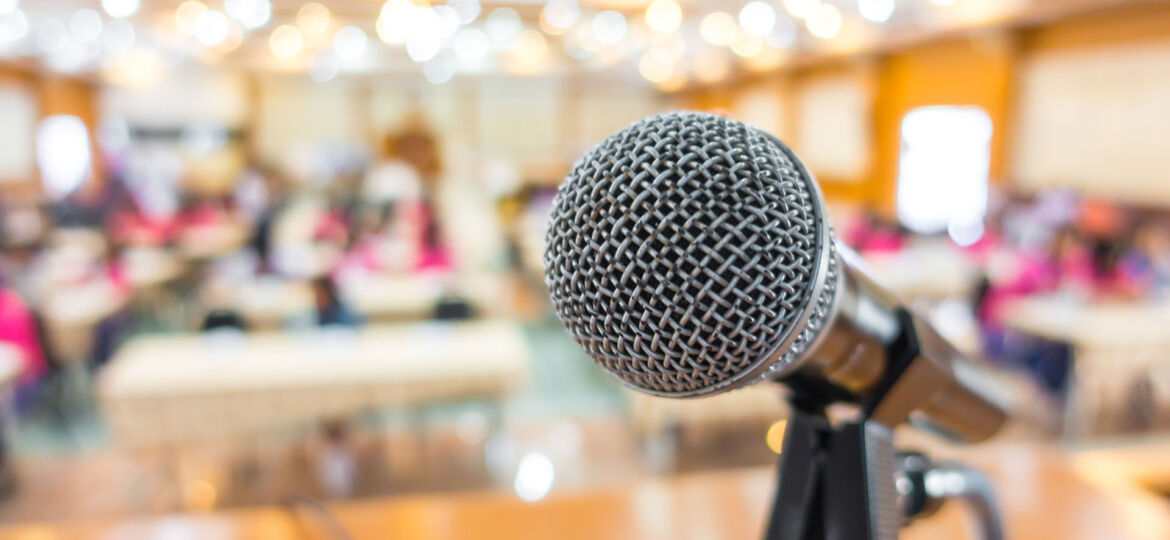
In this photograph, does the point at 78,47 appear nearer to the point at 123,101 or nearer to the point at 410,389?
the point at 123,101

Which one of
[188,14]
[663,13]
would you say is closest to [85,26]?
[188,14]

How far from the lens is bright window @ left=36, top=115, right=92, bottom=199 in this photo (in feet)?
44.2

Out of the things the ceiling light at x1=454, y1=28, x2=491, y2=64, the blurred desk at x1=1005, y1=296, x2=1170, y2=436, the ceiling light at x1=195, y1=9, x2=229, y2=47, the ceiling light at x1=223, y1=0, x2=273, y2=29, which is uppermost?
the ceiling light at x1=223, y1=0, x2=273, y2=29

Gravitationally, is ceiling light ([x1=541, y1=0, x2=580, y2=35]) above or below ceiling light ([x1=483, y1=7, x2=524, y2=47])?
below

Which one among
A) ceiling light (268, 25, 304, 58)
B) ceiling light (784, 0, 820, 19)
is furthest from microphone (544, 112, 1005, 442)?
ceiling light (268, 25, 304, 58)

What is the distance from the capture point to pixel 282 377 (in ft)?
11.8

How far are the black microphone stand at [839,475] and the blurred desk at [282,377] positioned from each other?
3.27 meters

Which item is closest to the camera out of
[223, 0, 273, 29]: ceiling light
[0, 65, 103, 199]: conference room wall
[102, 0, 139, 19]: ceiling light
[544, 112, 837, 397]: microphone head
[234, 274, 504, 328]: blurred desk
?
[544, 112, 837, 397]: microphone head

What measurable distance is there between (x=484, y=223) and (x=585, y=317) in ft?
41.2

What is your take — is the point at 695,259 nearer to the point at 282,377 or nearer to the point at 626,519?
the point at 626,519

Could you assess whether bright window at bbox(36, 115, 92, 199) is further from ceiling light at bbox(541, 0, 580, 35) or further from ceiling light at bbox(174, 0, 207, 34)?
ceiling light at bbox(541, 0, 580, 35)

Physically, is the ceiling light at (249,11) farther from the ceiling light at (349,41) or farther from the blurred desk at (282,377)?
the blurred desk at (282,377)

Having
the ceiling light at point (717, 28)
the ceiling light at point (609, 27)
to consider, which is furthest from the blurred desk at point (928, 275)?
the ceiling light at point (609, 27)

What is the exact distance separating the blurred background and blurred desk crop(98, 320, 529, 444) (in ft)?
0.06
